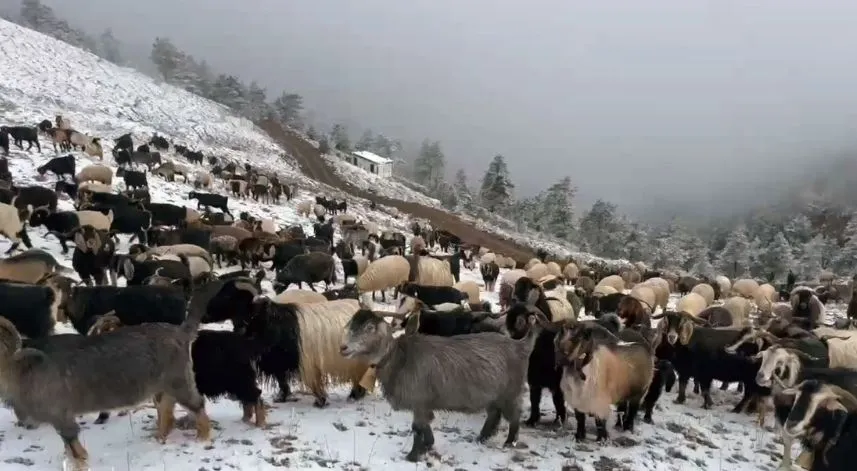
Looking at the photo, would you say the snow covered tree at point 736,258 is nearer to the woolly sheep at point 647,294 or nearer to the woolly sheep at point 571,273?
the woolly sheep at point 571,273

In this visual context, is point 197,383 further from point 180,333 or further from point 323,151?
point 323,151

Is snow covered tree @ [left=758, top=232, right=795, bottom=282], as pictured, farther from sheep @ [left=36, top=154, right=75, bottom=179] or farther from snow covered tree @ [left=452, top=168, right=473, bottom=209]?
sheep @ [left=36, top=154, right=75, bottom=179]

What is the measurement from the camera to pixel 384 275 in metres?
18.6

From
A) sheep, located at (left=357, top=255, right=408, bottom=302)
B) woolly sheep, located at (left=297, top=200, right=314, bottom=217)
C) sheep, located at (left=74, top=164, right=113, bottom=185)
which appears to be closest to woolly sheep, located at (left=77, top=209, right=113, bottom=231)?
sheep, located at (left=357, top=255, right=408, bottom=302)

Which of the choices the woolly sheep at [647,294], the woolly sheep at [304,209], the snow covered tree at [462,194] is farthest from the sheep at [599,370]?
the snow covered tree at [462,194]

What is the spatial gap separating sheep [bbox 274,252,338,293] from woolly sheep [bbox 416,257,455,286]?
326 cm

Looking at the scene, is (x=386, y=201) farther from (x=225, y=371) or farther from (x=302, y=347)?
(x=225, y=371)

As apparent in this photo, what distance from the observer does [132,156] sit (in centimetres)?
3550

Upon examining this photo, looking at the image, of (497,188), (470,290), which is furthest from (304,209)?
(497,188)

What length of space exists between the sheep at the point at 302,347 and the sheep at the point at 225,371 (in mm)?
576

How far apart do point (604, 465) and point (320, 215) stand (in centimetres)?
3214

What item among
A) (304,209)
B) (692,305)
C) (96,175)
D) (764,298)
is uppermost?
(96,175)

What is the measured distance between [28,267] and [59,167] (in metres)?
17.4

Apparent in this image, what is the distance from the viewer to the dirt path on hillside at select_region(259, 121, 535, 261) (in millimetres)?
54578
